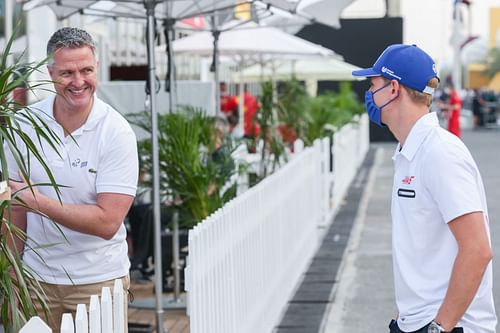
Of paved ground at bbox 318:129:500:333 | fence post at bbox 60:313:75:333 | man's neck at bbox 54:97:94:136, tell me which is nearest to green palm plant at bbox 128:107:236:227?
paved ground at bbox 318:129:500:333

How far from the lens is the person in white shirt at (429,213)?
3.32m

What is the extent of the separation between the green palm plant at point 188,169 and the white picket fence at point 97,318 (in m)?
3.56

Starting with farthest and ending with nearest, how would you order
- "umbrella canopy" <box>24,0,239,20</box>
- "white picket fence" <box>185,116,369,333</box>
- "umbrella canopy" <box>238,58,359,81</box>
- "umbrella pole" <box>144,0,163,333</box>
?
"umbrella canopy" <box>238,58,359,81</box> < "umbrella canopy" <box>24,0,239,20</box> < "umbrella pole" <box>144,0,163,333</box> < "white picket fence" <box>185,116,369,333</box>

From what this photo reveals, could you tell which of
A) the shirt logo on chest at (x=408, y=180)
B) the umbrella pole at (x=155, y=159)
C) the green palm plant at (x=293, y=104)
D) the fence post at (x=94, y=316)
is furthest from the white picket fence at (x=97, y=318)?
the green palm plant at (x=293, y=104)

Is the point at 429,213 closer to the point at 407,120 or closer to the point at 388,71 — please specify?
the point at 407,120

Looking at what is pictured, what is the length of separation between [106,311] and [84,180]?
24.6 inches

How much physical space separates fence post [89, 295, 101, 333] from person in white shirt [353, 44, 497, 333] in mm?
940

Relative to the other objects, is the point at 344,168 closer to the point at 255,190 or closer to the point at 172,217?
the point at 172,217

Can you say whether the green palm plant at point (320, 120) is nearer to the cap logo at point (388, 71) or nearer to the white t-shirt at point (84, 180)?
the white t-shirt at point (84, 180)

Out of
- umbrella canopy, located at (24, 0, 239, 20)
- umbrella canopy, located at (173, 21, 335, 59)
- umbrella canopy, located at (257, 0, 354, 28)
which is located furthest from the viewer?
umbrella canopy, located at (173, 21, 335, 59)

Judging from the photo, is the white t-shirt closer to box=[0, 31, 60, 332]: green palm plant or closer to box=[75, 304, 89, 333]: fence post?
box=[0, 31, 60, 332]: green palm plant

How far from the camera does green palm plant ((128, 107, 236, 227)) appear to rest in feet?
24.9

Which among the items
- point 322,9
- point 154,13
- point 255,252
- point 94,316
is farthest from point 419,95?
point 322,9

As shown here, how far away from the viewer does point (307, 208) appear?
→ 10992mm
